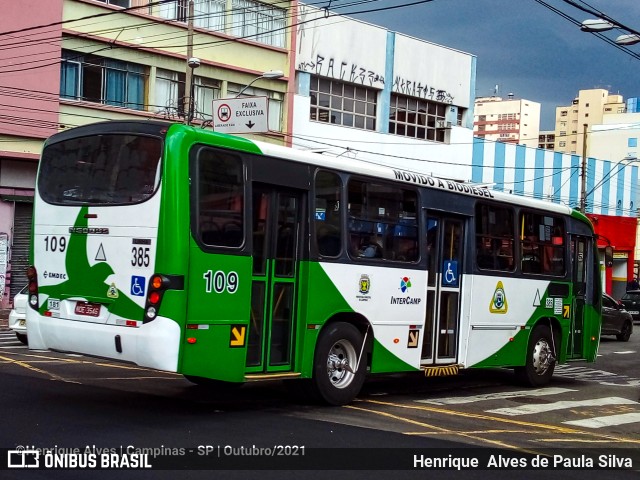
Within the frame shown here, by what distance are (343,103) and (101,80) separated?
10688 mm

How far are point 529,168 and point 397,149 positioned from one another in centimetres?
1125

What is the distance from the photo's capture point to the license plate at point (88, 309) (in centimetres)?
1011

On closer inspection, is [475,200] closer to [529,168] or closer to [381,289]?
[381,289]

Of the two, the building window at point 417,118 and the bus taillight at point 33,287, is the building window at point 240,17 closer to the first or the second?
the building window at point 417,118

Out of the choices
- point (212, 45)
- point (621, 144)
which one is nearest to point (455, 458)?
point (212, 45)

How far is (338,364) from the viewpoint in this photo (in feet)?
38.7

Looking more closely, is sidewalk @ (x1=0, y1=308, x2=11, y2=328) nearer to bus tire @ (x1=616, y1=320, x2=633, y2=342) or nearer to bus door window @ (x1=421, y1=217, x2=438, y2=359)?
bus door window @ (x1=421, y1=217, x2=438, y2=359)

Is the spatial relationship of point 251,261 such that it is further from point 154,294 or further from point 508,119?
point 508,119

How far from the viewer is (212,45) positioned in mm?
32719

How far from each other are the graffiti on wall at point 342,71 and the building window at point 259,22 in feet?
4.60

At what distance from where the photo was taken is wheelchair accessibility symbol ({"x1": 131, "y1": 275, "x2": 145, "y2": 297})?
32.0ft

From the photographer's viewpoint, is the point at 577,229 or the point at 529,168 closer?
the point at 577,229

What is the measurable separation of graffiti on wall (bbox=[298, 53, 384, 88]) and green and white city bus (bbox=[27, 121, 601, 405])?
22.3 metres

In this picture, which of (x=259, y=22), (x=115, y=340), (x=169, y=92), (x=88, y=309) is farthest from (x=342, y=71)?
(x=115, y=340)
